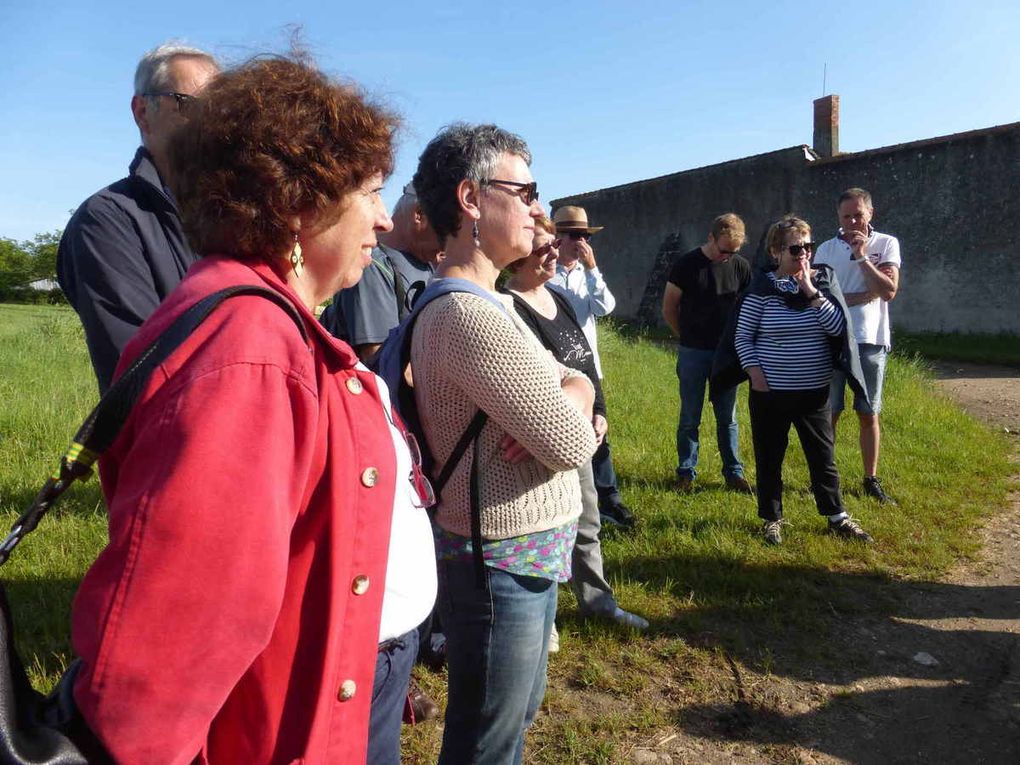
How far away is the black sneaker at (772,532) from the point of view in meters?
4.64

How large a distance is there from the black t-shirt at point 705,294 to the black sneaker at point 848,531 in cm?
180

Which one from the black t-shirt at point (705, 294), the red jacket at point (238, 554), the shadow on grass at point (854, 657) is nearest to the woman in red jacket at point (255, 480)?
the red jacket at point (238, 554)

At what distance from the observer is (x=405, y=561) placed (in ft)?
4.51

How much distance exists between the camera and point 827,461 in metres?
4.64

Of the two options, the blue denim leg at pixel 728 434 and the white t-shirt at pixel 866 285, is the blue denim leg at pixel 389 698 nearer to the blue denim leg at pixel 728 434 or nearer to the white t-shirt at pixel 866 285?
the blue denim leg at pixel 728 434

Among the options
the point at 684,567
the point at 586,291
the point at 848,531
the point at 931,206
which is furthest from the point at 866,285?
the point at 931,206

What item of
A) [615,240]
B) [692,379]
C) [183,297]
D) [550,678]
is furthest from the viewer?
[615,240]

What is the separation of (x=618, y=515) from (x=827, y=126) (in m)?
20.9

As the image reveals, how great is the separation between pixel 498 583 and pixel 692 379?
4.56 meters

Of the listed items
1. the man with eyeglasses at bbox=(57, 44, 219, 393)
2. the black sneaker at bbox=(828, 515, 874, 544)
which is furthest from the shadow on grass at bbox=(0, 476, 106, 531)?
the black sneaker at bbox=(828, 515, 874, 544)

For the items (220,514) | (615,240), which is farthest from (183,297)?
(615,240)

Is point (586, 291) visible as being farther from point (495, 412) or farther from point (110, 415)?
point (110, 415)

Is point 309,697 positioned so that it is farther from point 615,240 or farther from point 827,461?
point 615,240

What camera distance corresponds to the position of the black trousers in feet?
15.2
